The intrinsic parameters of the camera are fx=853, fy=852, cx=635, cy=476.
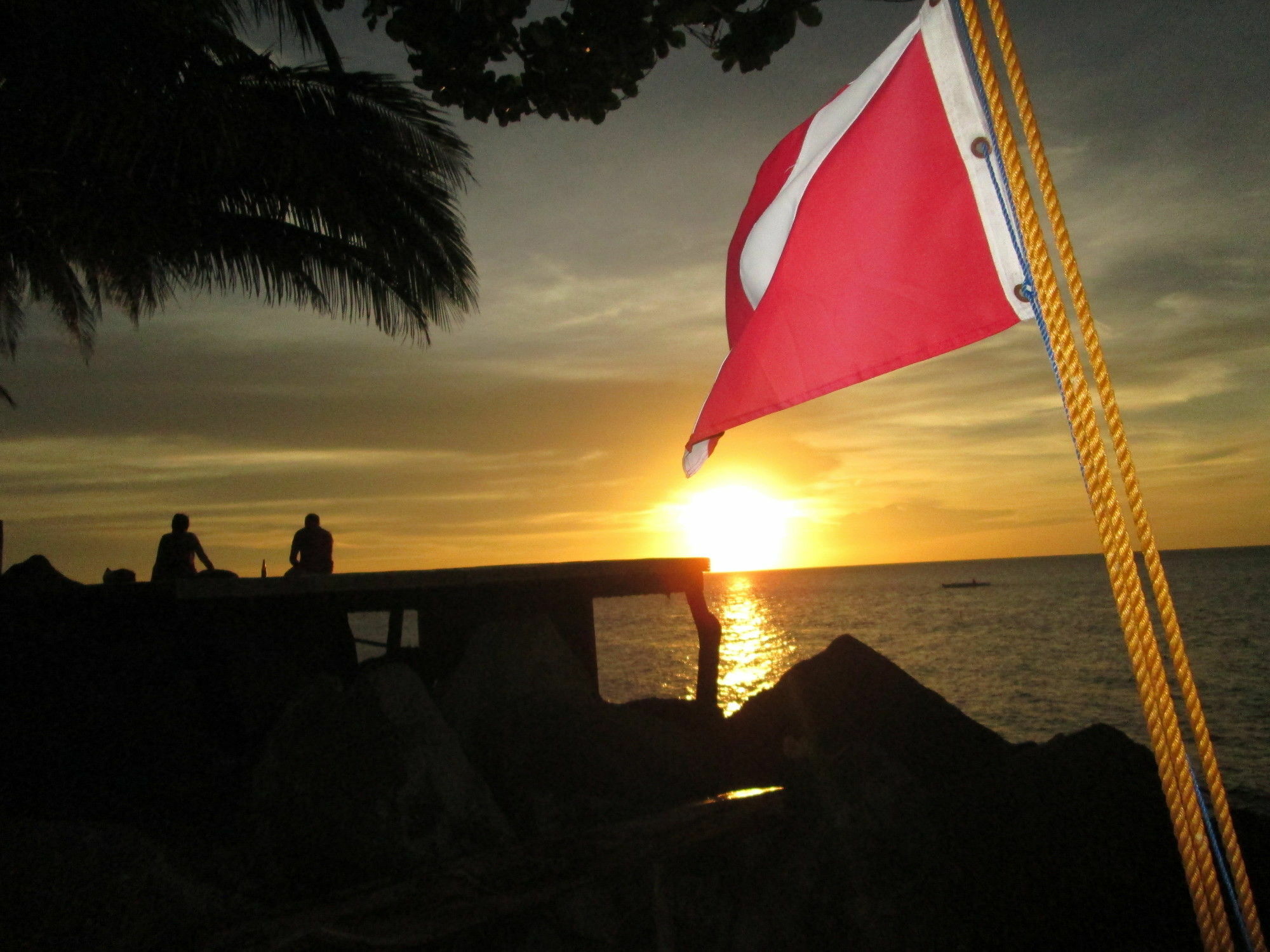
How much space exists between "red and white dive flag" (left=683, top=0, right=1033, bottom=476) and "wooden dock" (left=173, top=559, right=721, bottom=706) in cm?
549

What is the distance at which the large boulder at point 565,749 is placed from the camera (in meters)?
6.00

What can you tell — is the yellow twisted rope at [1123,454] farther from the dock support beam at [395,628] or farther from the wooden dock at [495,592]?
the dock support beam at [395,628]

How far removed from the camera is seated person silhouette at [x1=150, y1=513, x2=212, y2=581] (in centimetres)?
995

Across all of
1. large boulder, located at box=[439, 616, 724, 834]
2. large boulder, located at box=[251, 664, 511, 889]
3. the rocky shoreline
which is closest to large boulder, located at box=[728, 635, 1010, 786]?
the rocky shoreline

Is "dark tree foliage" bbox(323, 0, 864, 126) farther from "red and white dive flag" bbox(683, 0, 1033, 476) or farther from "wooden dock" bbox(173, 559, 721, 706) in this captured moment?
"wooden dock" bbox(173, 559, 721, 706)

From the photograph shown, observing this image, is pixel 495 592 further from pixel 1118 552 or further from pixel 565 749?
pixel 1118 552

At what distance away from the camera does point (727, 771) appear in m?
7.06

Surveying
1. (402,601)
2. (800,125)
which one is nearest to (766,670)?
(402,601)

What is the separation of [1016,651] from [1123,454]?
138 feet

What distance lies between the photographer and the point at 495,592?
401 inches

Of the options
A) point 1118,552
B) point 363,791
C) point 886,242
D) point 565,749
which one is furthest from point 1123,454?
point 565,749

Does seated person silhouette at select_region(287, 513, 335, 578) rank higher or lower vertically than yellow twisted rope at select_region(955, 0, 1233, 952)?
higher

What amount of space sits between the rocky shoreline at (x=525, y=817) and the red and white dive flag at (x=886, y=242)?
3.14m

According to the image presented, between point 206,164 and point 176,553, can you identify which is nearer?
point 206,164
